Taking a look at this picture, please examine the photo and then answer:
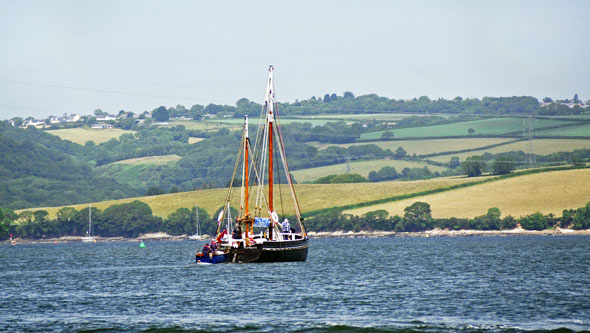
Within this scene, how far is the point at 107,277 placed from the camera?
8694 cm

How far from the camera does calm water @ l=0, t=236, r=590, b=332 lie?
49844 millimetres

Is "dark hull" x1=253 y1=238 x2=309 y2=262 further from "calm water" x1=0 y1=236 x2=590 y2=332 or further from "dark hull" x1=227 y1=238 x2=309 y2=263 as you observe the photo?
"calm water" x1=0 y1=236 x2=590 y2=332

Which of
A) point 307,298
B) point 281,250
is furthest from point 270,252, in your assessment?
point 307,298

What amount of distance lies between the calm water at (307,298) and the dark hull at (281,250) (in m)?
1.06

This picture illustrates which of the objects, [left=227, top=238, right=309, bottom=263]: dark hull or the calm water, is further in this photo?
[left=227, top=238, right=309, bottom=263]: dark hull

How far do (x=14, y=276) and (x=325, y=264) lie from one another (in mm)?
32339

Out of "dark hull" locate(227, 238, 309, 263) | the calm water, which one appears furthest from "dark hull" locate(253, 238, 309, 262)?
the calm water

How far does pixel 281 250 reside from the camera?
9119 centimetres

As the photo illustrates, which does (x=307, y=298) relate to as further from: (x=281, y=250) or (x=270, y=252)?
(x=281, y=250)

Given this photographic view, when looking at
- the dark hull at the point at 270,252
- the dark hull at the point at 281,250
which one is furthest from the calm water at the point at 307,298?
the dark hull at the point at 270,252

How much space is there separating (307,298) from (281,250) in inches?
A: 1146

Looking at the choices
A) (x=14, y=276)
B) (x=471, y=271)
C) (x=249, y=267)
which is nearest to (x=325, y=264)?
(x=249, y=267)

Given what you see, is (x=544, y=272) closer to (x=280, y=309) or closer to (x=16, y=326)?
(x=280, y=309)

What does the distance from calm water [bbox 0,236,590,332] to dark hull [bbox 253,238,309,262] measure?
3.47ft
